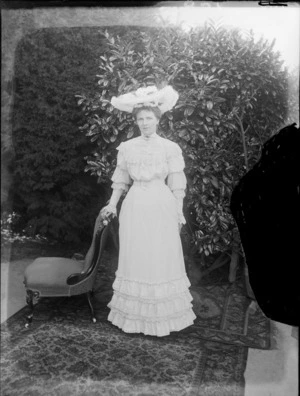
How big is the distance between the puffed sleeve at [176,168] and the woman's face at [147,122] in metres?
0.14

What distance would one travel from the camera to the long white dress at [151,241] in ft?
8.32

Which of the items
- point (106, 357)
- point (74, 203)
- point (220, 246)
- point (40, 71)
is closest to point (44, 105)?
point (40, 71)

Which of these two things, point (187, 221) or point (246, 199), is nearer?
point (246, 199)

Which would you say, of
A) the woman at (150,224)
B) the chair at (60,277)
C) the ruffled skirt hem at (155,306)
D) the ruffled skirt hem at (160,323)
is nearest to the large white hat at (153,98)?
the woman at (150,224)

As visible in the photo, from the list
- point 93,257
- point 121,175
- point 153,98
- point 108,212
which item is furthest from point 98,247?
point 153,98

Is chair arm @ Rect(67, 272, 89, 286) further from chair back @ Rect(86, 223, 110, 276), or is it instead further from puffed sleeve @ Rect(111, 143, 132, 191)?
→ puffed sleeve @ Rect(111, 143, 132, 191)

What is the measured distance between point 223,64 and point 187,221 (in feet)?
2.74

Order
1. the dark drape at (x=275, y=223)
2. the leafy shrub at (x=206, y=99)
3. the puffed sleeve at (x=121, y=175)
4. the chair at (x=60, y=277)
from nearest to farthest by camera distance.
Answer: the dark drape at (x=275, y=223)
the leafy shrub at (x=206, y=99)
the puffed sleeve at (x=121, y=175)
the chair at (x=60, y=277)

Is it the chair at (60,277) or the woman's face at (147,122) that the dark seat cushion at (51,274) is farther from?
the woman's face at (147,122)

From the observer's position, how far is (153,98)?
251 cm

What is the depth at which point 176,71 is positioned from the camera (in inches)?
97.7

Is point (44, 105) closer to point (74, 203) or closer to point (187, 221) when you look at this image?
point (74, 203)

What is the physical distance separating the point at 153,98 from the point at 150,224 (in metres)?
0.67

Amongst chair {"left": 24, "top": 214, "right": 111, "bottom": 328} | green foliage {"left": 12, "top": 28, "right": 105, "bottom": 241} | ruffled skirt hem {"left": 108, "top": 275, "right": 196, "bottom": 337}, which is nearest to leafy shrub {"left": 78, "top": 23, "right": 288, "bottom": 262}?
green foliage {"left": 12, "top": 28, "right": 105, "bottom": 241}
